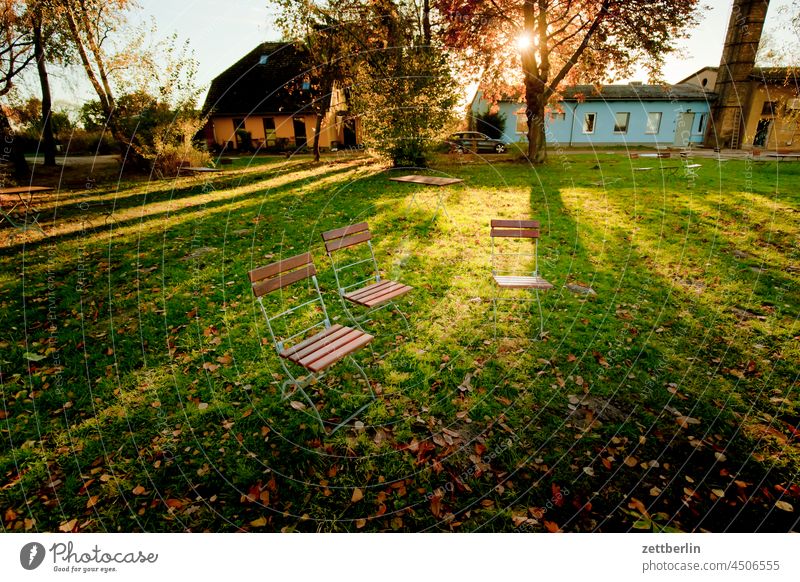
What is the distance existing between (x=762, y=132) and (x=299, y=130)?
40163mm

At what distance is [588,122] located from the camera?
35.8 m

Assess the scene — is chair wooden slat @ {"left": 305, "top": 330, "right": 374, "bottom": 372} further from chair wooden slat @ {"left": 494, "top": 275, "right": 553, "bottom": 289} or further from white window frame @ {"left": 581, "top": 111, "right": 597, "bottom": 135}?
white window frame @ {"left": 581, "top": 111, "right": 597, "bottom": 135}

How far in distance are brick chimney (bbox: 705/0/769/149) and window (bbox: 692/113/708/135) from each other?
1.51 m

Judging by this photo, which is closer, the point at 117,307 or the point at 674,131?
the point at 117,307

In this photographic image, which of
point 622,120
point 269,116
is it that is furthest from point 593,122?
point 269,116

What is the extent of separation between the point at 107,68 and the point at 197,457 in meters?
18.0

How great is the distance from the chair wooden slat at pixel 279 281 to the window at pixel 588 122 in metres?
38.3

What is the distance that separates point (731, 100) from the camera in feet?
98.2

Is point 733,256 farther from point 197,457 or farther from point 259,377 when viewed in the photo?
point 197,457

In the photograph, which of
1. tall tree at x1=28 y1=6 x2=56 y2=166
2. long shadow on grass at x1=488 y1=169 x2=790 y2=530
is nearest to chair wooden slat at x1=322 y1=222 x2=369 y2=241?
long shadow on grass at x1=488 y1=169 x2=790 y2=530

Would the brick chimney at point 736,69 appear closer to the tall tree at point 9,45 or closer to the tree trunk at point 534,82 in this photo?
the tree trunk at point 534,82

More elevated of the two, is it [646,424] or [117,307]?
[117,307]

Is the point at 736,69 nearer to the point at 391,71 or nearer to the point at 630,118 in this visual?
the point at 630,118
